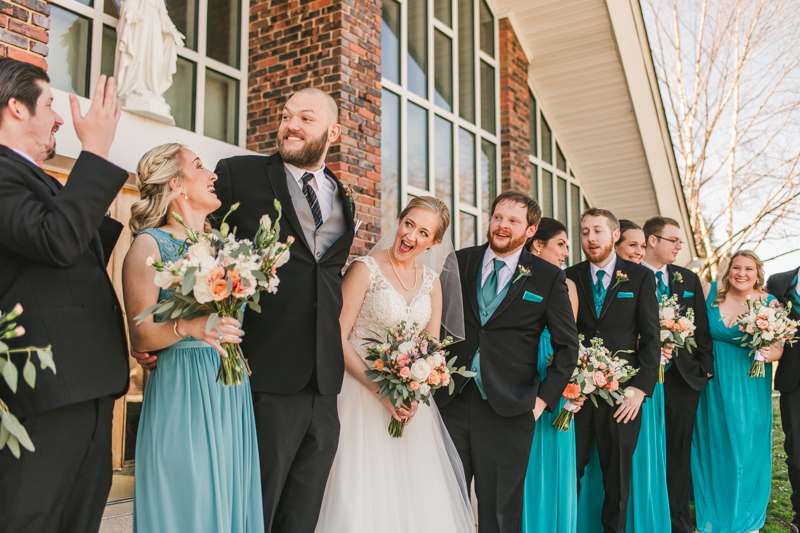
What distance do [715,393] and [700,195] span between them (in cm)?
1829

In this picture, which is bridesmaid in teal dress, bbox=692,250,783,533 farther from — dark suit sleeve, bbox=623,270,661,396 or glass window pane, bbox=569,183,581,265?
glass window pane, bbox=569,183,581,265

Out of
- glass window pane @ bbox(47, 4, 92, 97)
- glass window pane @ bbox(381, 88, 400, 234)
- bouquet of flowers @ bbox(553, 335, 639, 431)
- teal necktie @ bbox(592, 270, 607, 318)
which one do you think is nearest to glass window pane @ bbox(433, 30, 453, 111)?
glass window pane @ bbox(381, 88, 400, 234)

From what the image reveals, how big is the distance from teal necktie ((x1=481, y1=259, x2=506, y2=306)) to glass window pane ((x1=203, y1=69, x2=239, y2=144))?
4.04m

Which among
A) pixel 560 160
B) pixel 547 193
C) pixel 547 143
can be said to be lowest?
pixel 547 193

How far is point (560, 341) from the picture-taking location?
418 cm

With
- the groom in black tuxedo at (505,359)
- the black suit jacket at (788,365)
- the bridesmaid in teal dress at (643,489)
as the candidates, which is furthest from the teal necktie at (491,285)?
the black suit jacket at (788,365)

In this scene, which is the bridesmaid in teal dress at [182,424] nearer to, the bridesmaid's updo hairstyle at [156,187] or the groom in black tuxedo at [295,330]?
the bridesmaid's updo hairstyle at [156,187]

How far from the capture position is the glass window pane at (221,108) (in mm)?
7020

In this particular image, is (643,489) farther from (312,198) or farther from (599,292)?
(312,198)

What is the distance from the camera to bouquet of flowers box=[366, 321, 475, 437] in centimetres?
339

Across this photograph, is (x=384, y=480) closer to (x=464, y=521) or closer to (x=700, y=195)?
(x=464, y=521)

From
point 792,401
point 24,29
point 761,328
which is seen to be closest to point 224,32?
point 24,29

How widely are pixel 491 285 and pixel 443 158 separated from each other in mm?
5889

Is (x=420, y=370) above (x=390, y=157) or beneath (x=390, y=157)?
beneath
